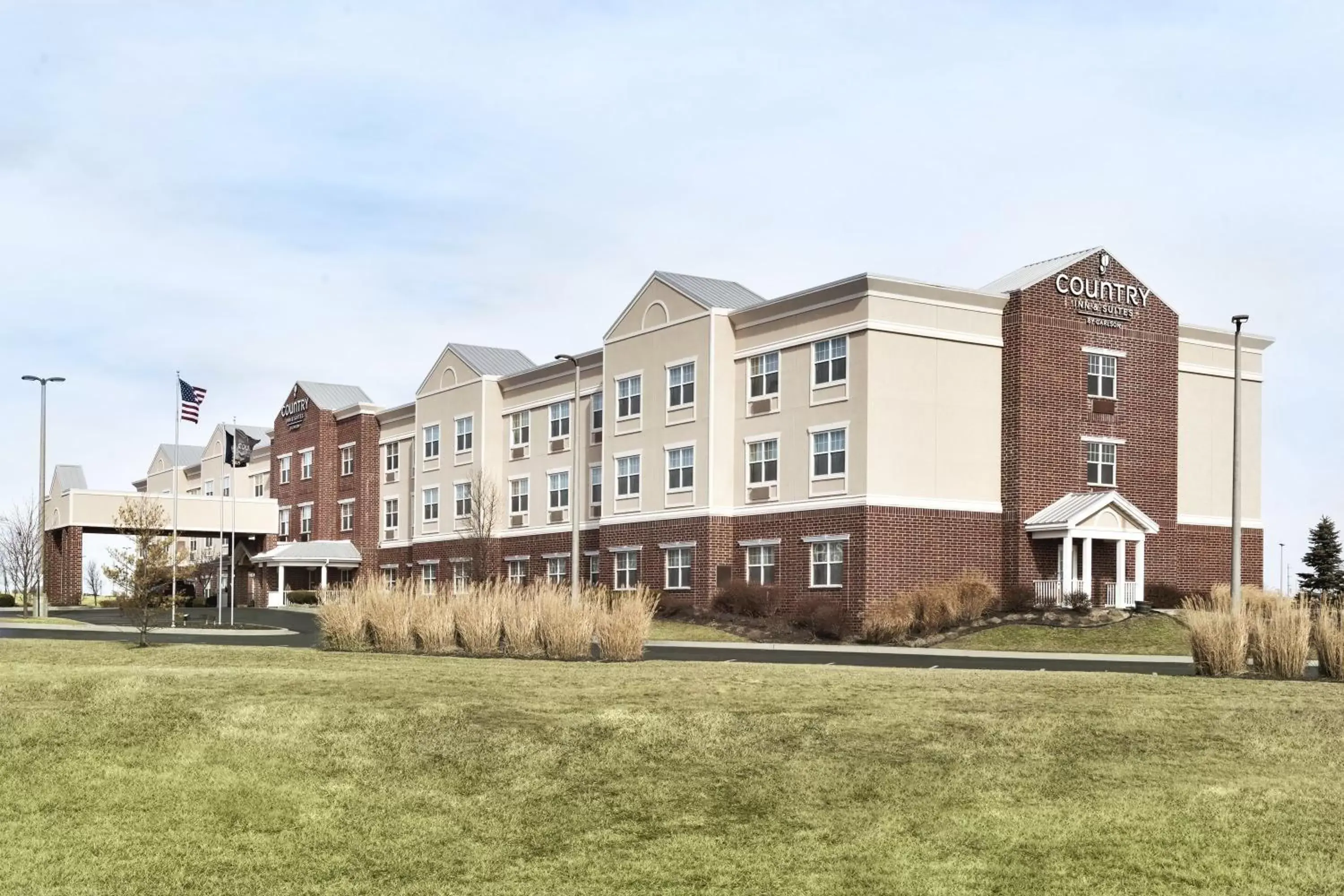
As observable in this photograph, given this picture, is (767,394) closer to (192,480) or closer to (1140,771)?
(1140,771)

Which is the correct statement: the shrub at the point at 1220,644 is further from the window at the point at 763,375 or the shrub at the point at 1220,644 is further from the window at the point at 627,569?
the window at the point at 627,569

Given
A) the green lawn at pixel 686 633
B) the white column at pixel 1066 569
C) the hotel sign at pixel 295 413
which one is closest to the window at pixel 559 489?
the green lawn at pixel 686 633

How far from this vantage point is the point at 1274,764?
13594 mm

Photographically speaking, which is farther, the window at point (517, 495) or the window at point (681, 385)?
the window at point (517, 495)

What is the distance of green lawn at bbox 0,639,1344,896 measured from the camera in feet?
34.7

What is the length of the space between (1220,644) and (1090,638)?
16.5 m

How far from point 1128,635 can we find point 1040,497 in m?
7.97

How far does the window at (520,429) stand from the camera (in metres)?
61.5

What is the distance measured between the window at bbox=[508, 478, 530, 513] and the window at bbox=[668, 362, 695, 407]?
12.8 m

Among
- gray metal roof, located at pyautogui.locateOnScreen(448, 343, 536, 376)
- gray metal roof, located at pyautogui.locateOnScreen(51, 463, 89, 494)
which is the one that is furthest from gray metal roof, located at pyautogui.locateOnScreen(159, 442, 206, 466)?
gray metal roof, located at pyautogui.locateOnScreen(448, 343, 536, 376)

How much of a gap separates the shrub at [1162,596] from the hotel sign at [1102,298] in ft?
26.9

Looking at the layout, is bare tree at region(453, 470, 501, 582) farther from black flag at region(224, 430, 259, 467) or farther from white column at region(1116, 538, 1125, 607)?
white column at region(1116, 538, 1125, 607)

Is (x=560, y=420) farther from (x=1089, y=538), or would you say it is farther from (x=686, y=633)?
(x=1089, y=538)

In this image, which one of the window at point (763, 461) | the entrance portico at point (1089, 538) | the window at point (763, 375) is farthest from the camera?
the window at point (763, 375)
